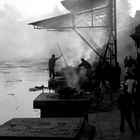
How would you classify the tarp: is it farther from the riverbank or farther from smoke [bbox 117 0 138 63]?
smoke [bbox 117 0 138 63]

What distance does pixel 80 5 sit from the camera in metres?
19.4

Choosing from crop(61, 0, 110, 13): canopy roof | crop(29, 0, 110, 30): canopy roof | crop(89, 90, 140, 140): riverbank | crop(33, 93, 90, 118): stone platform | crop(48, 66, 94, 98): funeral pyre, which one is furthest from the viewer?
crop(29, 0, 110, 30): canopy roof

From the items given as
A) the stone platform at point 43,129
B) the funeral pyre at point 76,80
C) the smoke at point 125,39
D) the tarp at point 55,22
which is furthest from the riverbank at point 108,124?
the smoke at point 125,39

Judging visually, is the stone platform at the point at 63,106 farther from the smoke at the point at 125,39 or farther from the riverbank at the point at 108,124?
the smoke at the point at 125,39

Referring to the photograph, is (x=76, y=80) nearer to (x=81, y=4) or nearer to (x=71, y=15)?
(x=71, y=15)

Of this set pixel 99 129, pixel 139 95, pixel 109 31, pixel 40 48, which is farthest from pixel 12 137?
pixel 40 48

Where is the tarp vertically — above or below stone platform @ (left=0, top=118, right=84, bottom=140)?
above

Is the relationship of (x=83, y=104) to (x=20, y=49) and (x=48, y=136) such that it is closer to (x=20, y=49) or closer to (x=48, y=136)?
(x=48, y=136)

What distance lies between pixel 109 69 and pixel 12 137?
11791 mm

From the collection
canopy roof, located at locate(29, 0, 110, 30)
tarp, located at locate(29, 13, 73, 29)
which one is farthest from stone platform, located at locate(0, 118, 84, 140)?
tarp, located at locate(29, 13, 73, 29)

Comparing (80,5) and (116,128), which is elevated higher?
(80,5)

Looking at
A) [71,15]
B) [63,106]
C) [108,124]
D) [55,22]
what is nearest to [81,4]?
[71,15]

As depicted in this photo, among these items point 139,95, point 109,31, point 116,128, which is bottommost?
point 116,128

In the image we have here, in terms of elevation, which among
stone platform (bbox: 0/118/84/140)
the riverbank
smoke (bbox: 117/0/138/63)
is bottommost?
the riverbank
